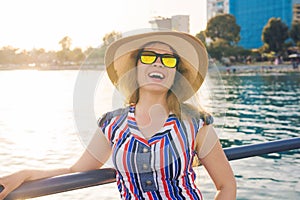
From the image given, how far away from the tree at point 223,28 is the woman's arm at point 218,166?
69.9m

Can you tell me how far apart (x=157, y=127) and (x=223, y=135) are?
50.6 ft

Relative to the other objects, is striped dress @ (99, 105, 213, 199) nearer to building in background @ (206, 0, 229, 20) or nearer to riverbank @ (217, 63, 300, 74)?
riverbank @ (217, 63, 300, 74)

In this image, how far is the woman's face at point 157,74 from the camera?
1.83 m

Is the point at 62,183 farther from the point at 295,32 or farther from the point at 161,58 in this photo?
the point at 295,32

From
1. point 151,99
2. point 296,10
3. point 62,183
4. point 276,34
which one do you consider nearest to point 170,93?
point 151,99

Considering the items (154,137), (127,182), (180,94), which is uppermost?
(180,94)

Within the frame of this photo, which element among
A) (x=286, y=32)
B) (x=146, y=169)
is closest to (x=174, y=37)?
(x=146, y=169)

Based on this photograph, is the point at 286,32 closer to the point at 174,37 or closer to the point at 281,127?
the point at 281,127

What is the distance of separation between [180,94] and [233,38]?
7123cm

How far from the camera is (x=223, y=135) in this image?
1705 cm

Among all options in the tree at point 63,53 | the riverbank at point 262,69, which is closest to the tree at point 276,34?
the riverbank at point 262,69

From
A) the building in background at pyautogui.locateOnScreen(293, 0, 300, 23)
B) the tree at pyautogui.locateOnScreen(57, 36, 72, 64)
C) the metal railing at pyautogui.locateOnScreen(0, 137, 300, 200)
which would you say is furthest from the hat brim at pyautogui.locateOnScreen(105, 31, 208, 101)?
the tree at pyautogui.locateOnScreen(57, 36, 72, 64)

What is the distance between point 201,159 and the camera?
1868mm

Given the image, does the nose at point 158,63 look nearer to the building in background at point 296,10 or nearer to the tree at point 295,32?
the tree at point 295,32
